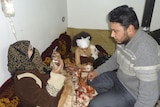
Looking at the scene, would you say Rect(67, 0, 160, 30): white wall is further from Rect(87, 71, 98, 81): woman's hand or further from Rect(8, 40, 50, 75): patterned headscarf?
Rect(8, 40, 50, 75): patterned headscarf

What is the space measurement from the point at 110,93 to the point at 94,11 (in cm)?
155

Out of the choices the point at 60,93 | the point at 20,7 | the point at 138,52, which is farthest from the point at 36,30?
the point at 138,52

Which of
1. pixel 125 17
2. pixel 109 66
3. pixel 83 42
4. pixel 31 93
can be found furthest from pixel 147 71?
pixel 83 42

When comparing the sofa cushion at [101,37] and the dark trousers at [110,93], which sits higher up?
the sofa cushion at [101,37]

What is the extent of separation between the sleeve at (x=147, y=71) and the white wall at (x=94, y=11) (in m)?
1.53

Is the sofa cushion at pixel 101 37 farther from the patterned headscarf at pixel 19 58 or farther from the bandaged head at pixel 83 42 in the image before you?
the patterned headscarf at pixel 19 58

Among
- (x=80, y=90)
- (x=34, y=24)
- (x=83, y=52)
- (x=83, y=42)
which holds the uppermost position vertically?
(x=34, y=24)

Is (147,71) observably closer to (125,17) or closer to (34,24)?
(125,17)

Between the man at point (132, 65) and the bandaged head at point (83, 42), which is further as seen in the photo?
the bandaged head at point (83, 42)

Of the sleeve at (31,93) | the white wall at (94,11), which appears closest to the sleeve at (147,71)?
the sleeve at (31,93)

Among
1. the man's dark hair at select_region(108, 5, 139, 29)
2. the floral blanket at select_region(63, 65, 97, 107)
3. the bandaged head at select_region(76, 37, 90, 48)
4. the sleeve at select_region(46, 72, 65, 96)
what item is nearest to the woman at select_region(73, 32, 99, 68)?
the bandaged head at select_region(76, 37, 90, 48)

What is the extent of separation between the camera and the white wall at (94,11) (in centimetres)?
260

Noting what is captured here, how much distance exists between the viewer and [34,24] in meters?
1.85

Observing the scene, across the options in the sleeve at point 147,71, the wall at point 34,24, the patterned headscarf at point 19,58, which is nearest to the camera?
the sleeve at point 147,71
